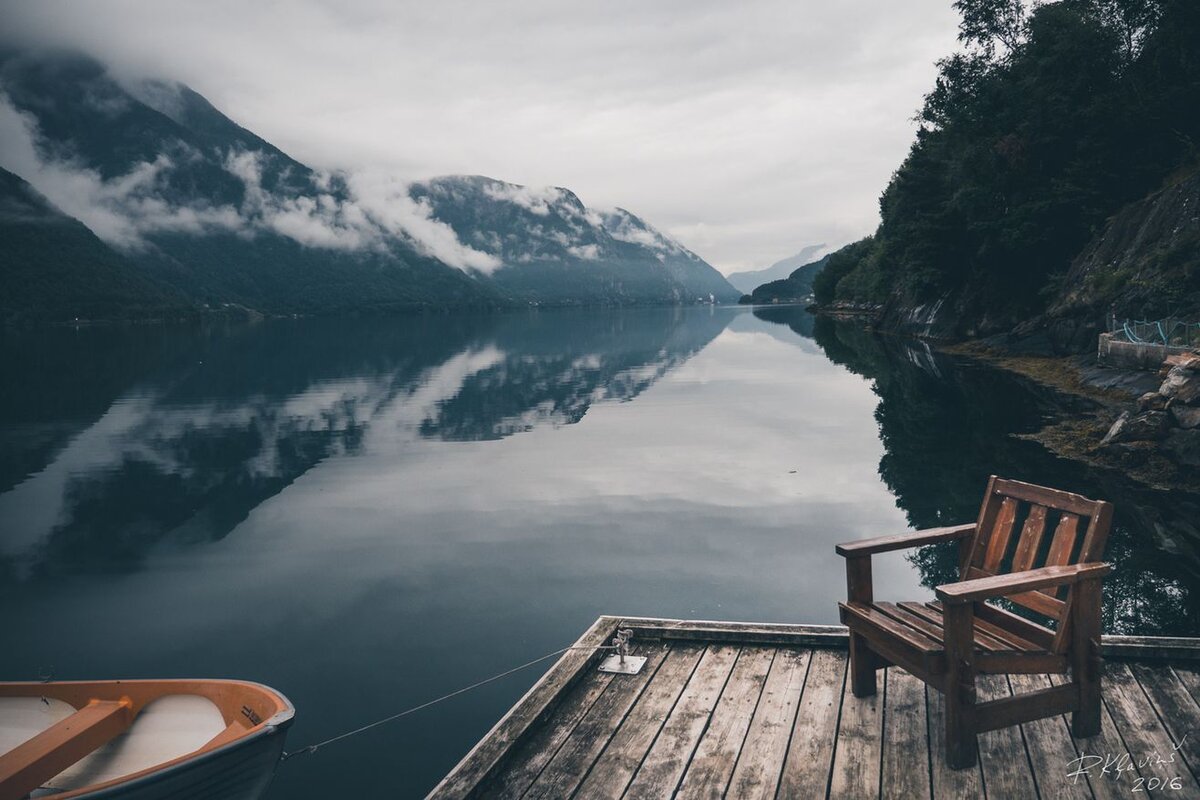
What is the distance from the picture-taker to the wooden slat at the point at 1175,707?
5055 millimetres

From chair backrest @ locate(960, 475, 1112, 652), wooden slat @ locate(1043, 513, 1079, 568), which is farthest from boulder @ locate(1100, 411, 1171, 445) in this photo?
wooden slat @ locate(1043, 513, 1079, 568)

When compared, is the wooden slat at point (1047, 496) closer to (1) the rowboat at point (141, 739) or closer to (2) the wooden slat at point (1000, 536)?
(2) the wooden slat at point (1000, 536)

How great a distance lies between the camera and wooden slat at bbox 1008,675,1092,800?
4.71m

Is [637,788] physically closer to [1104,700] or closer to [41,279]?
[1104,700]

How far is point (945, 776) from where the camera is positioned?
491 cm

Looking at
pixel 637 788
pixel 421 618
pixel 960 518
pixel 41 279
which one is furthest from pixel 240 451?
pixel 41 279

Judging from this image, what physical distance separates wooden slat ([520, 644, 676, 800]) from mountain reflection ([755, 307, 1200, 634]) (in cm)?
591

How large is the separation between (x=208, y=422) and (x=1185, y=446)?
31.5 meters

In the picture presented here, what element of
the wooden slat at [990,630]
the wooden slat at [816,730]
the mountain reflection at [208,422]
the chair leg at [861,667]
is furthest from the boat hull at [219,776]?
the mountain reflection at [208,422]

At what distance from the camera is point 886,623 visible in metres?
5.57

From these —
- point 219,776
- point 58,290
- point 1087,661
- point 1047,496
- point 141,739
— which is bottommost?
point 141,739

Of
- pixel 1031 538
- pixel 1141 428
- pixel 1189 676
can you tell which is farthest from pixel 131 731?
pixel 1141 428

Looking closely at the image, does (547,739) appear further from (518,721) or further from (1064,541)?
(1064,541)

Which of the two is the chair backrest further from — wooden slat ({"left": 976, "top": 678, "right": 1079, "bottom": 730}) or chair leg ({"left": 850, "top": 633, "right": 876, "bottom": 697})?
chair leg ({"left": 850, "top": 633, "right": 876, "bottom": 697})
